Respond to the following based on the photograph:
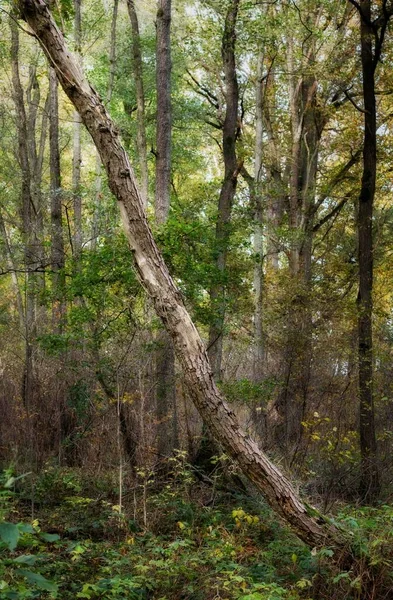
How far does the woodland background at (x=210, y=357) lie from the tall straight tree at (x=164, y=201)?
38 millimetres

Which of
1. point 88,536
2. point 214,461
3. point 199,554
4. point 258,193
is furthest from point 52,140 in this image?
point 199,554

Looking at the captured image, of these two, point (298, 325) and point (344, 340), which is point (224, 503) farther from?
point (344, 340)

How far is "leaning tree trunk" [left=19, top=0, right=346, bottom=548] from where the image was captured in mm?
5270

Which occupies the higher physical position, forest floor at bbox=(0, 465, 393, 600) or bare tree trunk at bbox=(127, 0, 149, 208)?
bare tree trunk at bbox=(127, 0, 149, 208)

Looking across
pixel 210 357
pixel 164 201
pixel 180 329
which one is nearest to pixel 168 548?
pixel 180 329

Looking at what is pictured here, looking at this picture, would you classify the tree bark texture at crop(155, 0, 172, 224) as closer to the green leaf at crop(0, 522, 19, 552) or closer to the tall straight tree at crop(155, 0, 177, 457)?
the tall straight tree at crop(155, 0, 177, 457)

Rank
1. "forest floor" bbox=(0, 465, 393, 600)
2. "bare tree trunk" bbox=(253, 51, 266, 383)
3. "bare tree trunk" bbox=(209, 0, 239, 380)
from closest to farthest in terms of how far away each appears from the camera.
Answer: "forest floor" bbox=(0, 465, 393, 600) < "bare tree trunk" bbox=(209, 0, 239, 380) < "bare tree trunk" bbox=(253, 51, 266, 383)

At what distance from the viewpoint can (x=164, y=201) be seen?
1020 cm

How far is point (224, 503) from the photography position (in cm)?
796

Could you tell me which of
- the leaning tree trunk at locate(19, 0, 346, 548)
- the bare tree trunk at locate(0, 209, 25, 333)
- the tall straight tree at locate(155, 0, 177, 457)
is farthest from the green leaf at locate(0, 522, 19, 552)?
the bare tree trunk at locate(0, 209, 25, 333)

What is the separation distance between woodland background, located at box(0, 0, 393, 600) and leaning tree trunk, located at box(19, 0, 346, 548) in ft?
1.44

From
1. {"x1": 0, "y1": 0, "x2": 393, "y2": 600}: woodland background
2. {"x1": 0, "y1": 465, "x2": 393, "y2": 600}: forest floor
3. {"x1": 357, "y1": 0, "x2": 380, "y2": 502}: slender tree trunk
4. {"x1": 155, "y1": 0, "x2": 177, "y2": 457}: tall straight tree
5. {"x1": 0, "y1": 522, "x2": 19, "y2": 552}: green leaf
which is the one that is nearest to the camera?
{"x1": 0, "y1": 522, "x2": 19, "y2": 552}: green leaf

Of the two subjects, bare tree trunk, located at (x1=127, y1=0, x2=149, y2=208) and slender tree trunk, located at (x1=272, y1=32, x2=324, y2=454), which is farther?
bare tree trunk, located at (x1=127, y1=0, x2=149, y2=208)

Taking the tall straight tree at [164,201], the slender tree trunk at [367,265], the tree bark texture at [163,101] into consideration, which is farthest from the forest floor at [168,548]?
the tree bark texture at [163,101]
